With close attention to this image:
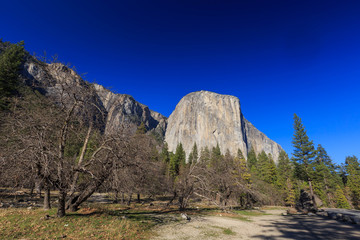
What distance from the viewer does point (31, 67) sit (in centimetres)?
8006

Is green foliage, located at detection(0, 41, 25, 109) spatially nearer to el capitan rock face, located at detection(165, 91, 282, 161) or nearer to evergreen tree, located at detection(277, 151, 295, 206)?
evergreen tree, located at detection(277, 151, 295, 206)

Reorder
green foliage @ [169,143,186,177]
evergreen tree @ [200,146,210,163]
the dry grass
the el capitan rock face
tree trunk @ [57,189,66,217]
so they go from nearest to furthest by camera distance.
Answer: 1. the dry grass
2. tree trunk @ [57,189,66,217]
3. evergreen tree @ [200,146,210,163]
4. green foliage @ [169,143,186,177]
5. the el capitan rock face

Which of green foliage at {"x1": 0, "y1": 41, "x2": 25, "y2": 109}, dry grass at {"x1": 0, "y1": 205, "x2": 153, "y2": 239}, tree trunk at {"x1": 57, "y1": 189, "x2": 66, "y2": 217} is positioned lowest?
dry grass at {"x1": 0, "y1": 205, "x2": 153, "y2": 239}

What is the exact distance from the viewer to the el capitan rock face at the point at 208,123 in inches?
4154

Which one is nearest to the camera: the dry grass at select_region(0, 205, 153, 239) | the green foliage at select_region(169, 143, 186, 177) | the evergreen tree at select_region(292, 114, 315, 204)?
the dry grass at select_region(0, 205, 153, 239)

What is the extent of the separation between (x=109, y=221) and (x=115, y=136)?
4871 millimetres

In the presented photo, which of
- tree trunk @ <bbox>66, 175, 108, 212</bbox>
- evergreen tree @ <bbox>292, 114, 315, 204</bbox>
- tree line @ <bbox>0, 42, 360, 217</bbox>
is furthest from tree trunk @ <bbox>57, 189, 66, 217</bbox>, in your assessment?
evergreen tree @ <bbox>292, 114, 315, 204</bbox>

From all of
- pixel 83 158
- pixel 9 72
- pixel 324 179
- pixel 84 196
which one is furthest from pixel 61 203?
pixel 324 179

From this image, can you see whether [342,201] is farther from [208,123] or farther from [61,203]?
[208,123]

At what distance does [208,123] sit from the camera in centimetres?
11100

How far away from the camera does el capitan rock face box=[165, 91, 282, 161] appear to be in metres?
106

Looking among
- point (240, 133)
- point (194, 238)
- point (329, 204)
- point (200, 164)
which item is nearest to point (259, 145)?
point (240, 133)

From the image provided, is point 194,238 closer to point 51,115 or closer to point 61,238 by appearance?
point 61,238

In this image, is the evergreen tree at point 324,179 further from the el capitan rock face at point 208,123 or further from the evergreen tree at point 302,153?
the el capitan rock face at point 208,123
